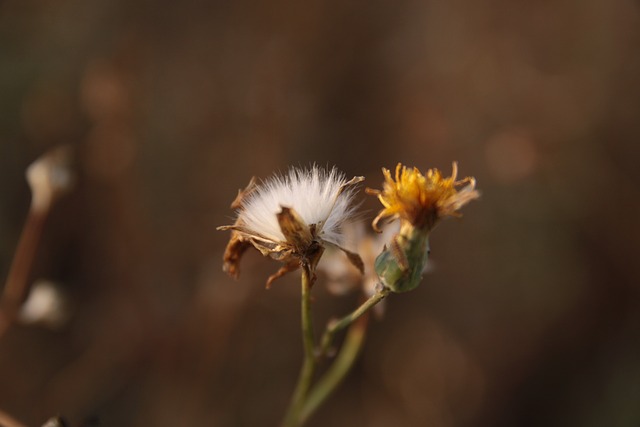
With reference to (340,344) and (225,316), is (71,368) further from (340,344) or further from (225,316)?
(340,344)

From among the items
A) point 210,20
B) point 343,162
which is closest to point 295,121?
point 343,162

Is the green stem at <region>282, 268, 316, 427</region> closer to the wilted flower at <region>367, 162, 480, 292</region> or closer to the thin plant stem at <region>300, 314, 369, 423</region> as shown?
the thin plant stem at <region>300, 314, 369, 423</region>

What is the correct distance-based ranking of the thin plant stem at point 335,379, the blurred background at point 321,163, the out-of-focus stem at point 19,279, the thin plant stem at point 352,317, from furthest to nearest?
the blurred background at point 321,163
the out-of-focus stem at point 19,279
the thin plant stem at point 335,379
the thin plant stem at point 352,317

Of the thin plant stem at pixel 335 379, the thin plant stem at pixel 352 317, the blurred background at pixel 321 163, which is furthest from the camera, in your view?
the blurred background at pixel 321 163

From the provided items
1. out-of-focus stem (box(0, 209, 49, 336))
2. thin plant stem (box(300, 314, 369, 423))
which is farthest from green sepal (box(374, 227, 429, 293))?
out-of-focus stem (box(0, 209, 49, 336))

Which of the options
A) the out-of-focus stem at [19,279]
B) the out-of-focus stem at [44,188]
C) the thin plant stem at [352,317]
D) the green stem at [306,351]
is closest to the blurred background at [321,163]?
the out-of-focus stem at [44,188]

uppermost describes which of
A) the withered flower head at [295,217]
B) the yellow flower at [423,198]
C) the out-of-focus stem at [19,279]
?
the out-of-focus stem at [19,279]

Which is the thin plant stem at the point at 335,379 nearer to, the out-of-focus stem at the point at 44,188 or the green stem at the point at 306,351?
the green stem at the point at 306,351

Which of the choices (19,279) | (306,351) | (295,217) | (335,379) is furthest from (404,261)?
(19,279)
